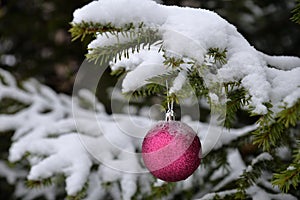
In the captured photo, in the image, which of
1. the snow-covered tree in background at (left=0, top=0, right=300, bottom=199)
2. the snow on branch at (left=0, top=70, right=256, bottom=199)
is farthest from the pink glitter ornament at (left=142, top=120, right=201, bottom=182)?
the snow on branch at (left=0, top=70, right=256, bottom=199)

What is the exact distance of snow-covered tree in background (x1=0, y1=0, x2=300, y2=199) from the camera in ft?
2.94

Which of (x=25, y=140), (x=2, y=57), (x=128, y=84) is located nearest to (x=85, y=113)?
(x=25, y=140)

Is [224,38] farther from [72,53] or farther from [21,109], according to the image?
[72,53]

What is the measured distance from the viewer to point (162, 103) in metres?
1.00

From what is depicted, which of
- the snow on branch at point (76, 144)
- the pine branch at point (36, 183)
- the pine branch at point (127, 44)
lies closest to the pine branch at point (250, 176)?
the snow on branch at point (76, 144)

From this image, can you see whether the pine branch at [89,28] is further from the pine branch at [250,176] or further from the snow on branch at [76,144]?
the snow on branch at [76,144]

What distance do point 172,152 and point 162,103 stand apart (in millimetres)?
117

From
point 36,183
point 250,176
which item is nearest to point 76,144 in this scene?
point 36,183

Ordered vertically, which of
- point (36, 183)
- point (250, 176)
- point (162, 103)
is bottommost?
point (36, 183)

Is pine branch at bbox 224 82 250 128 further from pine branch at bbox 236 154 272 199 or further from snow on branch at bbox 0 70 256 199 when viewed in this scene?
snow on branch at bbox 0 70 256 199

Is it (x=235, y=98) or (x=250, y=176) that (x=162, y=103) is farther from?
(x=250, y=176)

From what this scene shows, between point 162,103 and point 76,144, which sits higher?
point 162,103

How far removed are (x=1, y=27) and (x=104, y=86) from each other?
0.79m

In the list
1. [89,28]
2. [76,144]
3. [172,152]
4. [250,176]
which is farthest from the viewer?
[76,144]
